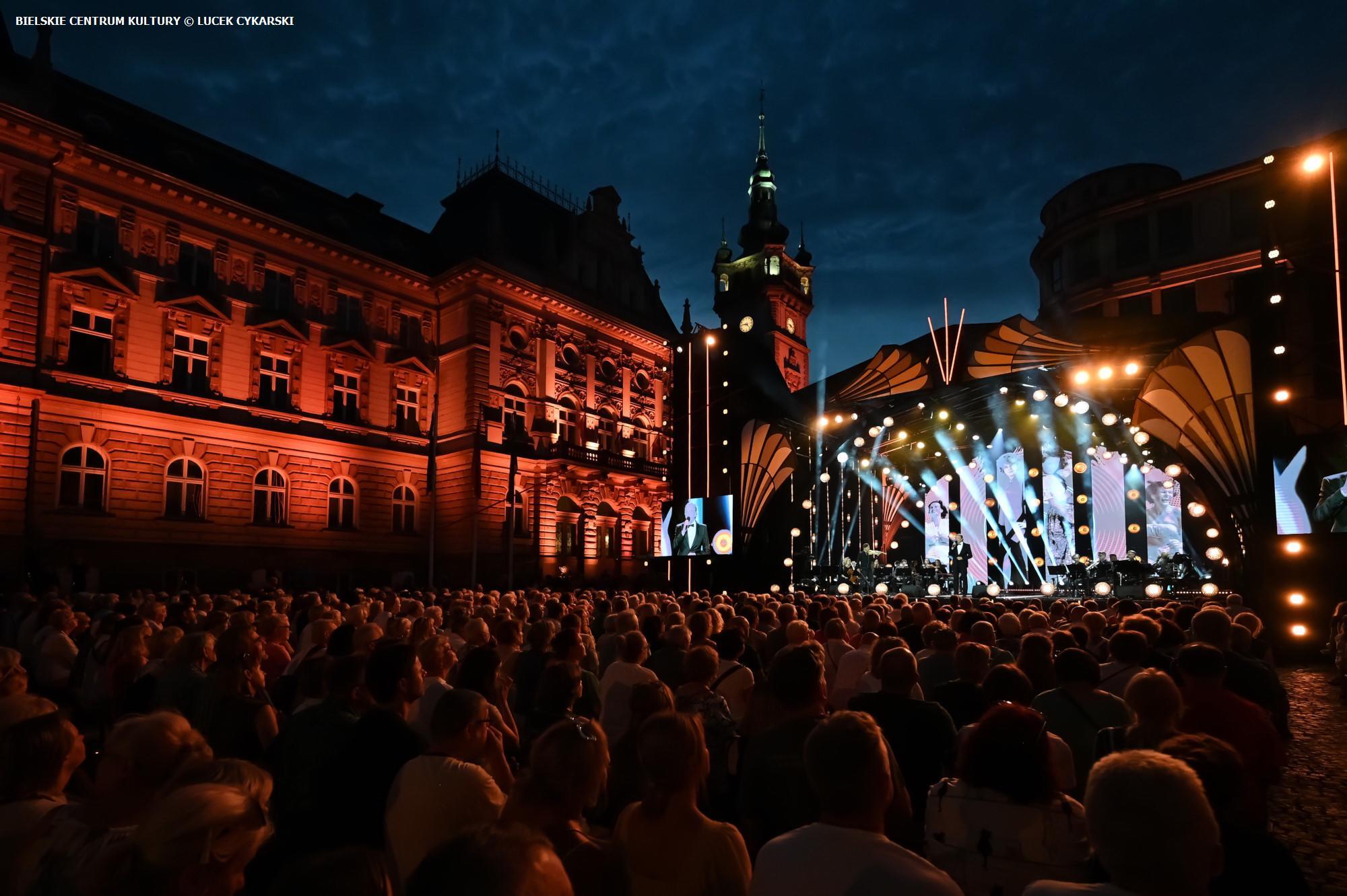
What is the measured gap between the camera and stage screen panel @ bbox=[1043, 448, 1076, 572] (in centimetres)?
3111

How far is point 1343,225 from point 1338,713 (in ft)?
61.6

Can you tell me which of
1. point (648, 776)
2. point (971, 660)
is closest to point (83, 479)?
point (971, 660)

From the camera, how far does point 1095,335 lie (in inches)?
747

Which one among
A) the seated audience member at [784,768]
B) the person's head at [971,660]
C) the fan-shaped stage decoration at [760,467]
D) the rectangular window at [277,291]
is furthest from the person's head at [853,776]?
the rectangular window at [277,291]

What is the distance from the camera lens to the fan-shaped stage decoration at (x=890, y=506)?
148 feet

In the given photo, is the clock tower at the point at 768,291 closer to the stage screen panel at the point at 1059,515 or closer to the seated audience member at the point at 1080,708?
the stage screen panel at the point at 1059,515

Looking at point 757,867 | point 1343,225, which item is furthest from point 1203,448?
point 757,867

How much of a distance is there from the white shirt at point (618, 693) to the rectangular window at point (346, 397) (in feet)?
107

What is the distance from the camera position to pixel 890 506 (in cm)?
4734

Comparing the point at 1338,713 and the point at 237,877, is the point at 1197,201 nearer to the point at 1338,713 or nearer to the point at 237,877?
the point at 1338,713

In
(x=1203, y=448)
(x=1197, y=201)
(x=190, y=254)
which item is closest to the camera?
(x=1203, y=448)

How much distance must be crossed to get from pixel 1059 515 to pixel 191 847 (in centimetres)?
3398

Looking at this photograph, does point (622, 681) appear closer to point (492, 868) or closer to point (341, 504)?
point (492, 868)

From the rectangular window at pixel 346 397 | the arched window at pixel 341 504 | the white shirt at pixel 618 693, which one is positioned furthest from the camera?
the rectangular window at pixel 346 397
